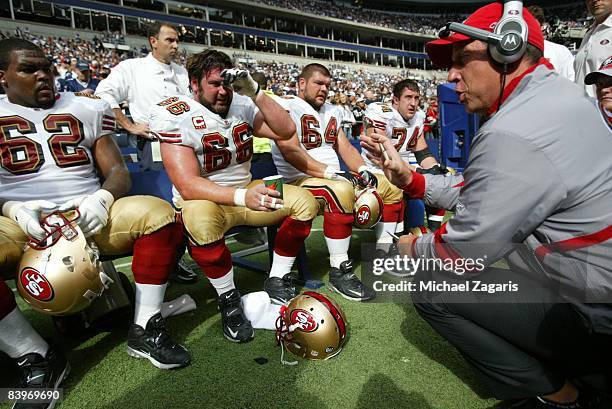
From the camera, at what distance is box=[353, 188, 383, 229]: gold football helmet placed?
3.20 m

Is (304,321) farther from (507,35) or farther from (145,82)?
(145,82)

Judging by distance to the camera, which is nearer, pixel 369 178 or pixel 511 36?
pixel 511 36

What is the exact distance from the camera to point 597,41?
3.32 meters

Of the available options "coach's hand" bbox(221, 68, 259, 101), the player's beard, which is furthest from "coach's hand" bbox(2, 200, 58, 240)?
the player's beard

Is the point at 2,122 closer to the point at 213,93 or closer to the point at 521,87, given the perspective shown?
the point at 213,93

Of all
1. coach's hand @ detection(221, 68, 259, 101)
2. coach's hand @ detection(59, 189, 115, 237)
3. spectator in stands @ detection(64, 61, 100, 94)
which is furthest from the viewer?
spectator in stands @ detection(64, 61, 100, 94)

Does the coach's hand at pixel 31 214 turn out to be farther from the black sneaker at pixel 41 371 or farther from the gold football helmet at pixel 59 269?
the black sneaker at pixel 41 371

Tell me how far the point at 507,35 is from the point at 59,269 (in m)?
1.97

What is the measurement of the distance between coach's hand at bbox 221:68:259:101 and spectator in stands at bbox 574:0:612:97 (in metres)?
2.79

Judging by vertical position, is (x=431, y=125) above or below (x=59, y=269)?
below

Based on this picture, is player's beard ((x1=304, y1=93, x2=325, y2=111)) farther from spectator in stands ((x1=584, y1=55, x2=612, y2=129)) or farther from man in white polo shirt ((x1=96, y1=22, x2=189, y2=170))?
spectator in stands ((x1=584, y1=55, x2=612, y2=129))

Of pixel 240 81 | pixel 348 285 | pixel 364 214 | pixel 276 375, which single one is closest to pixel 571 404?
pixel 276 375

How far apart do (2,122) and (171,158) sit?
86 cm

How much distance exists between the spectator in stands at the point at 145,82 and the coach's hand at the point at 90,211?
1.99 metres
